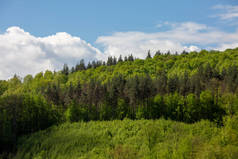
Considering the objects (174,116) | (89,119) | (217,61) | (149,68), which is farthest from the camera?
(149,68)

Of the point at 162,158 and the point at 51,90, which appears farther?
the point at 51,90

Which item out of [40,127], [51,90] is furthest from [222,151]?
[51,90]

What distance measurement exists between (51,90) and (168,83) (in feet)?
172

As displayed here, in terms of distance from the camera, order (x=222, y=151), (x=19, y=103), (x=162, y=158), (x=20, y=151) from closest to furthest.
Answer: (x=222, y=151), (x=162, y=158), (x=20, y=151), (x=19, y=103)

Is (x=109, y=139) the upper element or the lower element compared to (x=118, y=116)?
lower

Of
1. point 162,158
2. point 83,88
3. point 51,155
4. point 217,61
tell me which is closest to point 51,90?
point 83,88

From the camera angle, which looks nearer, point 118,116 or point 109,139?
point 109,139

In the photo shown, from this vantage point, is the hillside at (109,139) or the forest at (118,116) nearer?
the hillside at (109,139)

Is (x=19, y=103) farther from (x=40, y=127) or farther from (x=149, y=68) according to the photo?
(x=149, y=68)

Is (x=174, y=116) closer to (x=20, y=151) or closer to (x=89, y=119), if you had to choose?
(x=89, y=119)

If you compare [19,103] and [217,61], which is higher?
[217,61]

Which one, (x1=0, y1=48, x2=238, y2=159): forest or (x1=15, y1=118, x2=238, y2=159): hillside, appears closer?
(x1=15, y1=118, x2=238, y2=159): hillside

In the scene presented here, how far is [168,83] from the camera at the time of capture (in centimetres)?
9688

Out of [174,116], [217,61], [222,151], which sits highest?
[217,61]
